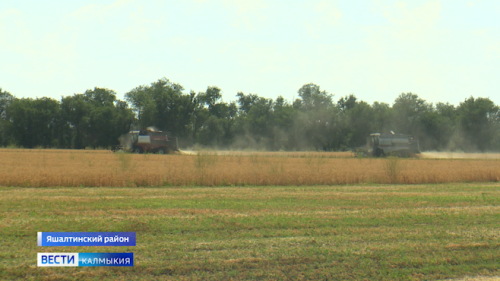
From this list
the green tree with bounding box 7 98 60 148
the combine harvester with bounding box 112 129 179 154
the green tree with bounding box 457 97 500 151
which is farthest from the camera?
the green tree with bounding box 457 97 500 151

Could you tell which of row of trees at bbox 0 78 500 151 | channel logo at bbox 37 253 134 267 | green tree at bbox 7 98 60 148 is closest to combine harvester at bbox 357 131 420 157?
row of trees at bbox 0 78 500 151

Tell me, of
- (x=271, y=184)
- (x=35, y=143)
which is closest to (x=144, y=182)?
(x=271, y=184)

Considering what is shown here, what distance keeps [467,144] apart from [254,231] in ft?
247

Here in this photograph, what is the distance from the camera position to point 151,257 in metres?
7.25

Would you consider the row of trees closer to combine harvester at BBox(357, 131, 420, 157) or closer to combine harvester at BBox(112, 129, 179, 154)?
combine harvester at BBox(112, 129, 179, 154)

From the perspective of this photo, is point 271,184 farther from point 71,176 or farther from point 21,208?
point 21,208

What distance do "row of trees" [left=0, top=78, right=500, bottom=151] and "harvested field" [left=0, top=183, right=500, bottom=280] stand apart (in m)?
56.9

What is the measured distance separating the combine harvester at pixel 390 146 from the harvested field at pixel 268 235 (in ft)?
100

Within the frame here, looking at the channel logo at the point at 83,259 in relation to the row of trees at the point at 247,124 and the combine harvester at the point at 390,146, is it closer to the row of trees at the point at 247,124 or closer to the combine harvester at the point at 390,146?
the combine harvester at the point at 390,146

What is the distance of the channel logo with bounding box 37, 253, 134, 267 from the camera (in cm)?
685

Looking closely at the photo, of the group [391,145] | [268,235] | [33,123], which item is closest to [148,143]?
[391,145]

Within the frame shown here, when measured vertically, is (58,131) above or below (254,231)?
above

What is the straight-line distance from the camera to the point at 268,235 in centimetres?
888

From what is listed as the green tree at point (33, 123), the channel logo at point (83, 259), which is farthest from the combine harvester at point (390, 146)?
the green tree at point (33, 123)
